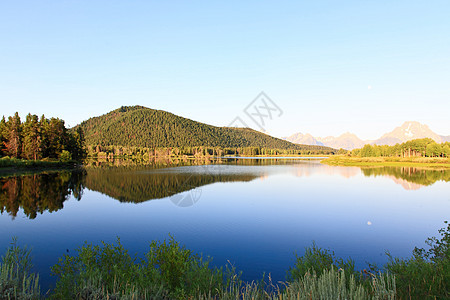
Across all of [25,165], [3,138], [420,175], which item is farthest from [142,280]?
[3,138]

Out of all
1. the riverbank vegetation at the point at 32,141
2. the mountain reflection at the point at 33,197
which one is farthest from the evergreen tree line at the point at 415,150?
the riverbank vegetation at the point at 32,141

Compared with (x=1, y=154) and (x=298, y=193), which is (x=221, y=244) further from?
(x=1, y=154)

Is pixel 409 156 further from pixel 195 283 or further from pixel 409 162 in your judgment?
pixel 195 283

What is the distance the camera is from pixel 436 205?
121 ft

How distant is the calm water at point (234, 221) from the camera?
768 inches

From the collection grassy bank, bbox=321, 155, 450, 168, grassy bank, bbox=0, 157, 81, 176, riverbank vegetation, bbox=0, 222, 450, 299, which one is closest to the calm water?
riverbank vegetation, bbox=0, 222, 450, 299

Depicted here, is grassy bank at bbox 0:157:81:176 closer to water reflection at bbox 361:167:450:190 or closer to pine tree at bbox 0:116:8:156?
pine tree at bbox 0:116:8:156

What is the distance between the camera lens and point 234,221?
28.4m

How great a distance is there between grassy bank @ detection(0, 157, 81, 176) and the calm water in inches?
1258

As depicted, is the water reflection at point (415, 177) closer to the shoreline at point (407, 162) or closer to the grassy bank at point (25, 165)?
the shoreline at point (407, 162)

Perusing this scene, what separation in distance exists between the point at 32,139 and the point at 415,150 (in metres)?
199

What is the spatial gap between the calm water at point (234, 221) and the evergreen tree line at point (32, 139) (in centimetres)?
4404

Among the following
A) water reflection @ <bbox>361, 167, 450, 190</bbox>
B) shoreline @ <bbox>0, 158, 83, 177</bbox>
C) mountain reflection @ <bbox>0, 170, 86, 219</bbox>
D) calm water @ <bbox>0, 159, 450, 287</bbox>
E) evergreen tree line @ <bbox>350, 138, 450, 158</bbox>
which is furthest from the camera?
evergreen tree line @ <bbox>350, 138, 450, 158</bbox>

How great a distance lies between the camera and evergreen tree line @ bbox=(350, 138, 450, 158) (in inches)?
5763
